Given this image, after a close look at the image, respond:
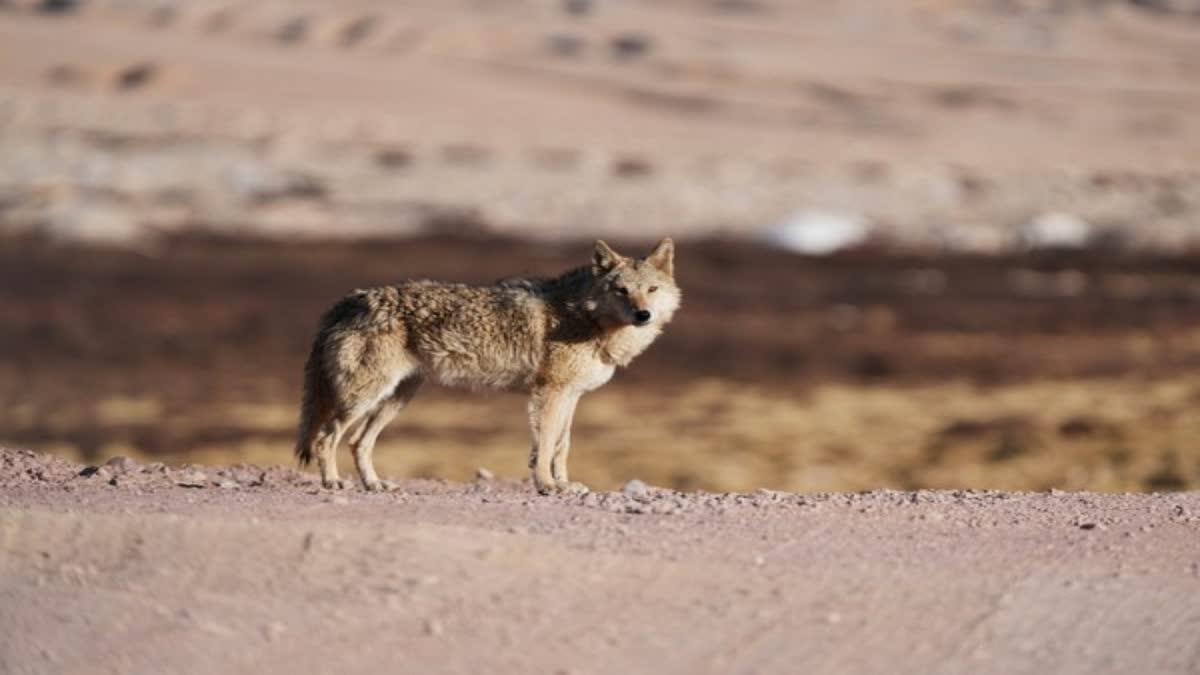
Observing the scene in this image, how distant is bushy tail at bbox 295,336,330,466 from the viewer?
11078mm

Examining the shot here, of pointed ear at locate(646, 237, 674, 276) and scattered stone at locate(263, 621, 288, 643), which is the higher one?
pointed ear at locate(646, 237, 674, 276)

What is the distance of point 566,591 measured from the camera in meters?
8.73

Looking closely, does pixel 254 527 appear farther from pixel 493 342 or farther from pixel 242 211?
pixel 242 211

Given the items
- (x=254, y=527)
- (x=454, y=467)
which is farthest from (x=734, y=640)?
(x=454, y=467)

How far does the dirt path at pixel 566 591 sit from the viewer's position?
27.2 ft

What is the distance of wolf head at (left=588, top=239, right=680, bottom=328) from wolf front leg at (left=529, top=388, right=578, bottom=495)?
48 centimetres

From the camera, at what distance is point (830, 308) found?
41.2 m

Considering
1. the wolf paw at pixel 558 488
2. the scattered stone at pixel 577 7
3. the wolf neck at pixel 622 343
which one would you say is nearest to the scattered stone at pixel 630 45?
the scattered stone at pixel 577 7

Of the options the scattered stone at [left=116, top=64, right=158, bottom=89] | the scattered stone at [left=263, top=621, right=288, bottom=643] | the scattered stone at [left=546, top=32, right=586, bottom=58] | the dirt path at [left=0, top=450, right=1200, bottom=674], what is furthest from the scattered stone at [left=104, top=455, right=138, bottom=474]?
the scattered stone at [left=546, top=32, right=586, bottom=58]

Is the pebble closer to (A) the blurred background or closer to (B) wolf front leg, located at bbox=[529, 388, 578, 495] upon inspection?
(B) wolf front leg, located at bbox=[529, 388, 578, 495]

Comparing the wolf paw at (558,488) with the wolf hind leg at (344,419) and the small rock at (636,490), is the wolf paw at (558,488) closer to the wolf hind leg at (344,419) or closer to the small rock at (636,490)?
the small rock at (636,490)

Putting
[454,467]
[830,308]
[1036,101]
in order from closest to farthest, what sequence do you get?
[454,467], [830,308], [1036,101]

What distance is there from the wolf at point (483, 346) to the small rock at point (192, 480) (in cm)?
53

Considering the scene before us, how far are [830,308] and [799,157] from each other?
108 ft
